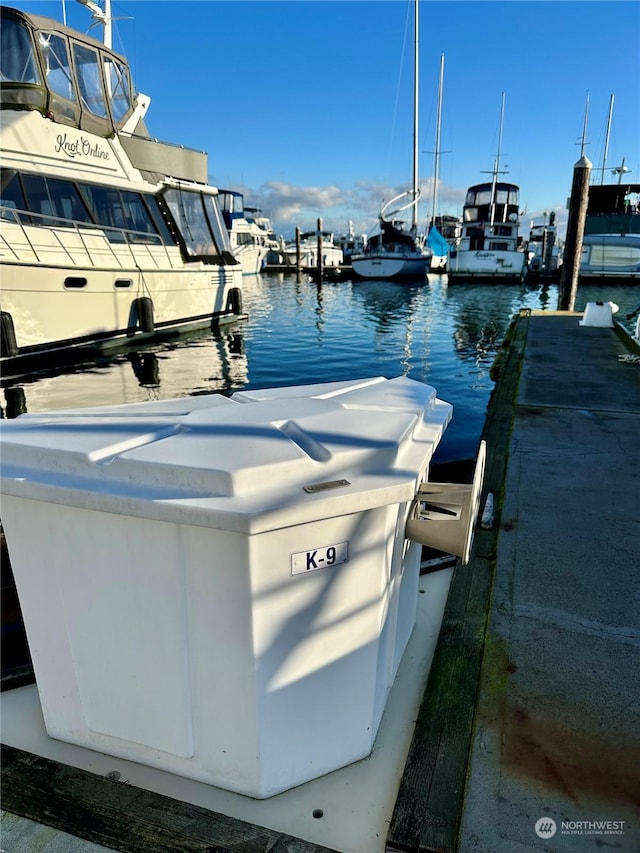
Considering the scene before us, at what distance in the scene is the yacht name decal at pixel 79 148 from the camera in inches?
457

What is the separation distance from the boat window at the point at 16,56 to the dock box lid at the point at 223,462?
13.2 metres

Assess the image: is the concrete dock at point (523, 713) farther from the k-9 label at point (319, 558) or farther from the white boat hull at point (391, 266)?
the white boat hull at point (391, 266)

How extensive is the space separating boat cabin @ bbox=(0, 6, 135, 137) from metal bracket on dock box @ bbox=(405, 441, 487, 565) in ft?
43.9

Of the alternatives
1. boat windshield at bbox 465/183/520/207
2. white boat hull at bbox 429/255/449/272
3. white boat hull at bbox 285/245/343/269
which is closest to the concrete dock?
white boat hull at bbox 429/255/449/272

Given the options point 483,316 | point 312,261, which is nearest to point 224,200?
point 312,261

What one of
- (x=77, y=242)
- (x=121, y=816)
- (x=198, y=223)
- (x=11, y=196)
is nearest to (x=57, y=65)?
(x=11, y=196)

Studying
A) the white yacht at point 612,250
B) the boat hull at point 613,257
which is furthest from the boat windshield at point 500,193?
the boat hull at point 613,257

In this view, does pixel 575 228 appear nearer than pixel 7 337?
No

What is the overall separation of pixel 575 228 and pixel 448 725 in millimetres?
15702

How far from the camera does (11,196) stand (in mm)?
10734

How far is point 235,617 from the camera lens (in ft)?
4.74

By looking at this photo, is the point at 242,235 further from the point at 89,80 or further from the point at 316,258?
the point at 89,80

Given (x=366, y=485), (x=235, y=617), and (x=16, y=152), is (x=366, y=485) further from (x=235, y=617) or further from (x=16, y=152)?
(x=16, y=152)

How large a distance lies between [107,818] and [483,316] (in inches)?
899
